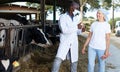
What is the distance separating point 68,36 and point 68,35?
0.02 metres

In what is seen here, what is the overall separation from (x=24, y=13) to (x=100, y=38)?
21.6 metres

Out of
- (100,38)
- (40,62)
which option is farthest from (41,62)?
(100,38)

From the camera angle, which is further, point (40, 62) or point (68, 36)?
point (40, 62)

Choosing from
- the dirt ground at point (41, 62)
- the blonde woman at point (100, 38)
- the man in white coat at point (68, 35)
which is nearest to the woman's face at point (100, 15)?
the blonde woman at point (100, 38)

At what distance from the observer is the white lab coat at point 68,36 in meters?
7.34

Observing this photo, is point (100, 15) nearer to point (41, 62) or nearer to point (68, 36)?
point (68, 36)

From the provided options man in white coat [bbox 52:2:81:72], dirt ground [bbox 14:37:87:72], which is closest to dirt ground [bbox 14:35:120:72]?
dirt ground [bbox 14:37:87:72]

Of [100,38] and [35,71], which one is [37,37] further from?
[100,38]

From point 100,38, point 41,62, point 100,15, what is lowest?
point 41,62

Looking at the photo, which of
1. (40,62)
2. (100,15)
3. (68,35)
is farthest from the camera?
(40,62)

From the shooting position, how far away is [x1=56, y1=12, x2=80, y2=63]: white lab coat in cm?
734

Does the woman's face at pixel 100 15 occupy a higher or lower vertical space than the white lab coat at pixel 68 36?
higher

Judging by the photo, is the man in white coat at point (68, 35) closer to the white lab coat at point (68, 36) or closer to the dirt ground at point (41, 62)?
the white lab coat at point (68, 36)

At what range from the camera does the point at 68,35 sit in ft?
24.5
